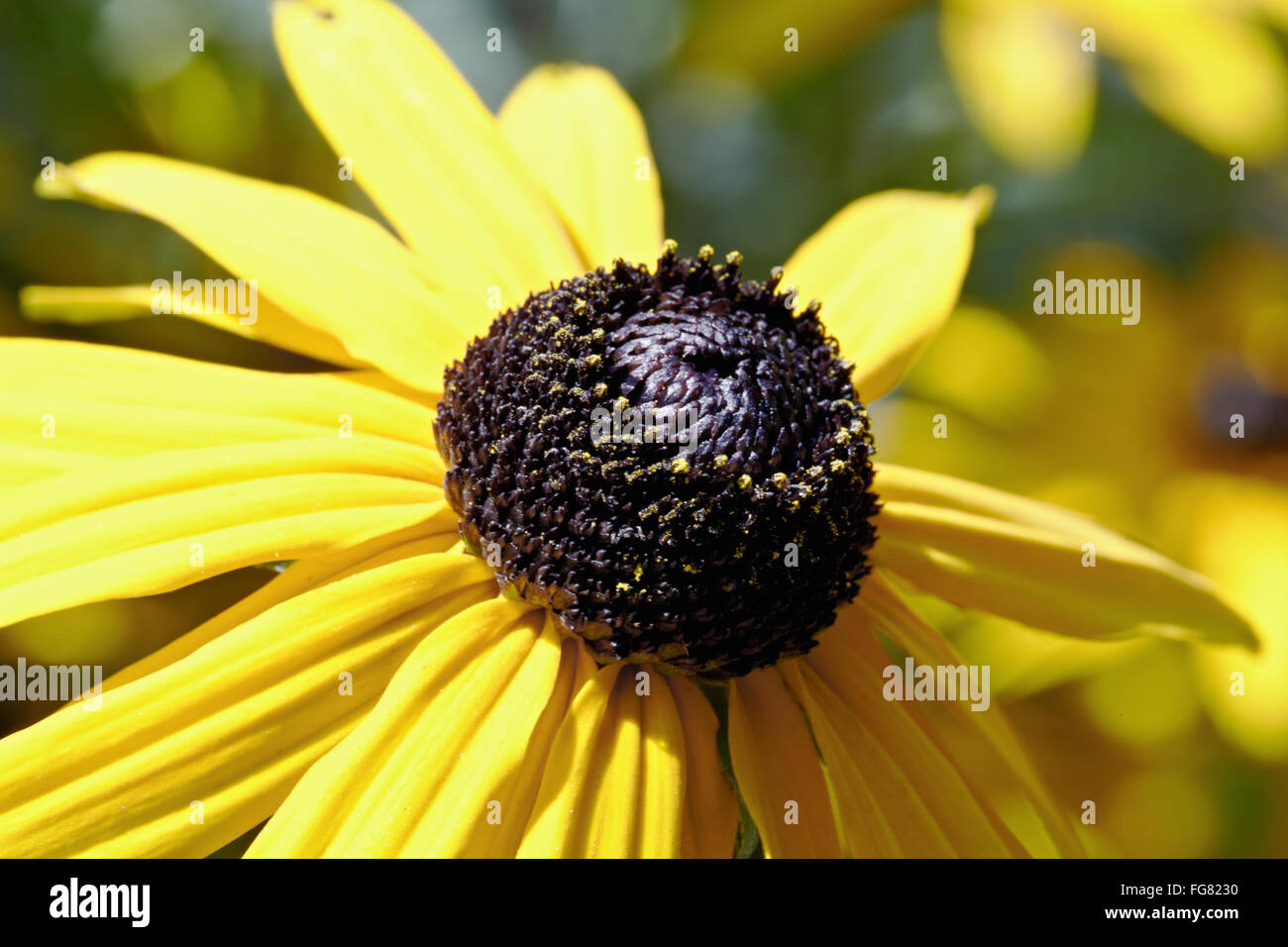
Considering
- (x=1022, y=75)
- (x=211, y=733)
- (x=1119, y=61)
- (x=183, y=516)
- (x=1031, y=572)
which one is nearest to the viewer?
(x=211, y=733)

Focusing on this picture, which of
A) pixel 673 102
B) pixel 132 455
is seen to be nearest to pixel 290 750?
pixel 132 455

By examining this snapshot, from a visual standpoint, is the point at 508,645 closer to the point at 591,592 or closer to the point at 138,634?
the point at 591,592

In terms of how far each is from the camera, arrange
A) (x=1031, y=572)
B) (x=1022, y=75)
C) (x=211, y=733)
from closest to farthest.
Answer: (x=211, y=733), (x=1031, y=572), (x=1022, y=75)

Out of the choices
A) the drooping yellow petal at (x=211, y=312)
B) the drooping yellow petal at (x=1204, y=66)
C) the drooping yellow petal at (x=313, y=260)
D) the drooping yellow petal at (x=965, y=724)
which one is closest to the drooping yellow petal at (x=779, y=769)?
the drooping yellow petal at (x=965, y=724)

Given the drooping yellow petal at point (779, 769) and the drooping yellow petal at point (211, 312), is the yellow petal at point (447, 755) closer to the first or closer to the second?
the drooping yellow petal at point (779, 769)

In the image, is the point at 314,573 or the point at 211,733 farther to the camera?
the point at 314,573

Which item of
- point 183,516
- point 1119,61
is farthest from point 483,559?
point 1119,61

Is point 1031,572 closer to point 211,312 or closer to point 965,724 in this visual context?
point 965,724
